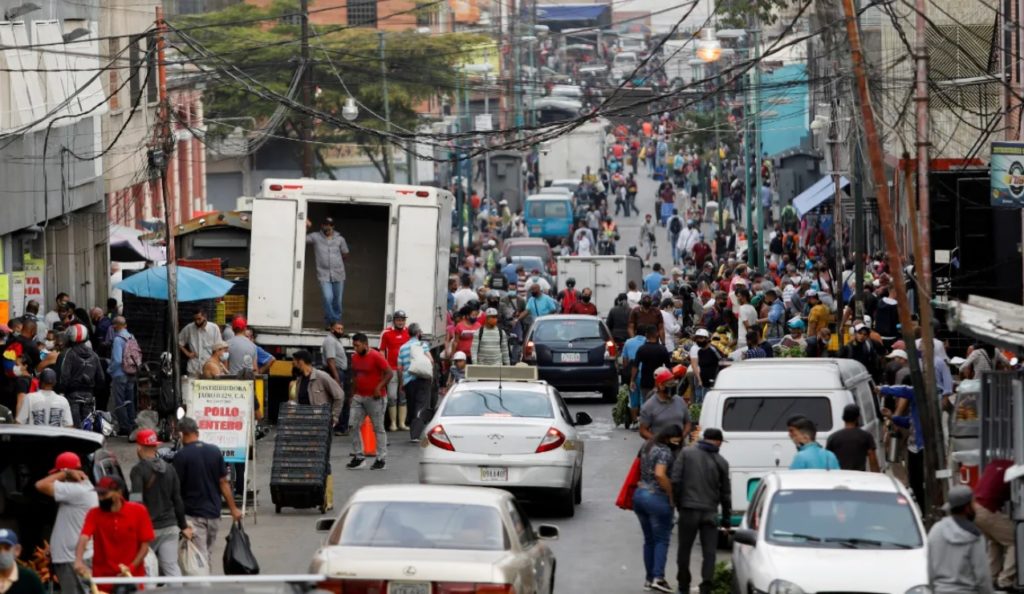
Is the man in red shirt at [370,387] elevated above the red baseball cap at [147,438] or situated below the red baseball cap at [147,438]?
below

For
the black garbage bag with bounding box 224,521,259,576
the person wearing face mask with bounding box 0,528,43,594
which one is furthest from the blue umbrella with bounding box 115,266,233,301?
the person wearing face mask with bounding box 0,528,43,594

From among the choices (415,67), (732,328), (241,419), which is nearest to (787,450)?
(241,419)

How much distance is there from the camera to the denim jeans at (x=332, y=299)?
28234 mm

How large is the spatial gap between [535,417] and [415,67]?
161 feet

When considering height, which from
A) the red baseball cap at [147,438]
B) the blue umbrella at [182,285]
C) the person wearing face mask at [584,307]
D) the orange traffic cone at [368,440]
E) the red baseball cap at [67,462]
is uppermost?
the blue umbrella at [182,285]

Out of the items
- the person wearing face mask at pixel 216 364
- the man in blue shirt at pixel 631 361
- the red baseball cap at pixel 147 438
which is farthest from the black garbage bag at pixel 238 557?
the man in blue shirt at pixel 631 361

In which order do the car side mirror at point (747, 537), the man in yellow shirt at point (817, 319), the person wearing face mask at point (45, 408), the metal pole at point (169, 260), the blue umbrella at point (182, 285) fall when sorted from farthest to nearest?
1. the man in yellow shirt at point (817, 319)
2. the blue umbrella at point (182, 285)
3. the metal pole at point (169, 260)
4. the person wearing face mask at point (45, 408)
5. the car side mirror at point (747, 537)

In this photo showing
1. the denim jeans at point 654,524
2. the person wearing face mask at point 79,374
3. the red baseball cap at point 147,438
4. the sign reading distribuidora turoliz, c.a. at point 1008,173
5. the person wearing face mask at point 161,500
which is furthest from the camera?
the person wearing face mask at point 79,374

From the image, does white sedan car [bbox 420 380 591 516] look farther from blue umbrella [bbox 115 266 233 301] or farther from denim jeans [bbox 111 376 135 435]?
blue umbrella [bbox 115 266 233 301]

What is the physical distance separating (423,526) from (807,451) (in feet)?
15.0

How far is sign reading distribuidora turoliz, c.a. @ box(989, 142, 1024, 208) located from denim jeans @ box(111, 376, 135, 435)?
1187cm

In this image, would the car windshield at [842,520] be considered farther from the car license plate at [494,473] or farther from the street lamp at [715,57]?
the street lamp at [715,57]

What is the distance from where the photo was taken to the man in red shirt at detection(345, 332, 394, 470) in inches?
882

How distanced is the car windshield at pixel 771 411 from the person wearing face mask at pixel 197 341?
9800mm
